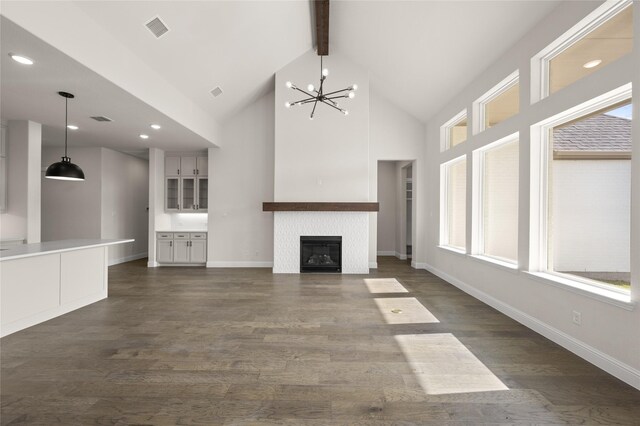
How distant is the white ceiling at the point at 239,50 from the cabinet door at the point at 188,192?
110 cm

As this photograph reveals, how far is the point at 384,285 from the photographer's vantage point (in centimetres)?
519

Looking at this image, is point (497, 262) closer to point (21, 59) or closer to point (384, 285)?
point (384, 285)

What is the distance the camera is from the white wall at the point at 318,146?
6219 mm

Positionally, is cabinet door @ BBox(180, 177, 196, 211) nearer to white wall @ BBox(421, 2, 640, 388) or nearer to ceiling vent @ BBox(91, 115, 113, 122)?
ceiling vent @ BBox(91, 115, 113, 122)

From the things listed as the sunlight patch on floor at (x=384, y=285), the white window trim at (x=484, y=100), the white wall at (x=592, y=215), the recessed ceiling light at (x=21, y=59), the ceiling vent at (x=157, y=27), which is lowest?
the sunlight patch on floor at (x=384, y=285)

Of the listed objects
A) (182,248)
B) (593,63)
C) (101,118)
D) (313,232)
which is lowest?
(182,248)

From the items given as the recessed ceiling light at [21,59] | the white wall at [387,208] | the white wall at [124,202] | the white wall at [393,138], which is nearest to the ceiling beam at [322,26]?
the white wall at [393,138]

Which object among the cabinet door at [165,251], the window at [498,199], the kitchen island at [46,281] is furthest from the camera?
the cabinet door at [165,251]

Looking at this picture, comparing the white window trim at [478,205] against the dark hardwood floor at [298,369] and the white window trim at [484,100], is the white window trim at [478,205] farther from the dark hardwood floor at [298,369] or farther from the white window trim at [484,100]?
the dark hardwood floor at [298,369]

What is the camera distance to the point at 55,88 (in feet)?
11.3

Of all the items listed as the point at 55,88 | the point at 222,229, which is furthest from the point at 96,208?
the point at 55,88

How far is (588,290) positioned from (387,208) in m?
6.40

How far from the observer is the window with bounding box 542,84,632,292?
2451 millimetres

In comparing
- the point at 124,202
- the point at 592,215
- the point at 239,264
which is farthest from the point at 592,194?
the point at 124,202
